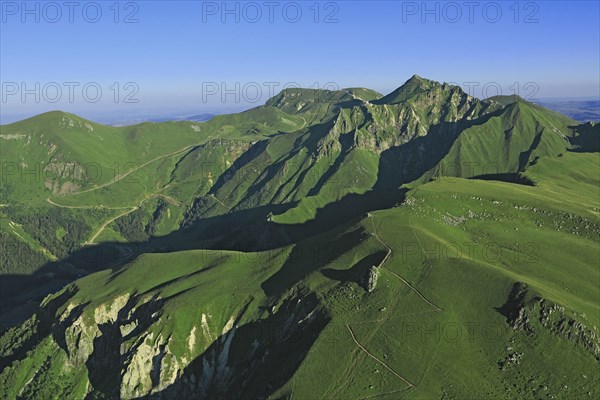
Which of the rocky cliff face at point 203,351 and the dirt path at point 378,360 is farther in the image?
the rocky cliff face at point 203,351

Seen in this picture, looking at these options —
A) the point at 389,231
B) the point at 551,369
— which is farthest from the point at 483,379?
the point at 389,231

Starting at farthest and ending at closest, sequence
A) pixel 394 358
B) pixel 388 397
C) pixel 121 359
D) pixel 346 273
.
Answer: pixel 121 359, pixel 346 273, pixel 394 358, pixel 388 397

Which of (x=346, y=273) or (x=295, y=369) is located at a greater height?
(x=346, y=273)

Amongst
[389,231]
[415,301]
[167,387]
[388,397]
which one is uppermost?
[389,231]

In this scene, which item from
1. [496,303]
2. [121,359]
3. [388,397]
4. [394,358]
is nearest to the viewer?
[388,397]

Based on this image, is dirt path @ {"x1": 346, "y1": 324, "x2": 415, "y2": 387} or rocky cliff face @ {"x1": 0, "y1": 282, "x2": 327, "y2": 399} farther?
rocky cliff face @ {"x1": 0, "y1": 282, "x2": 327, "y2": 399}

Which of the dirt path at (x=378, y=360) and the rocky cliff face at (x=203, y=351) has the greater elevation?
the dirt path at (x=378, y=360)

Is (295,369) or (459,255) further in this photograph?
(459,255)

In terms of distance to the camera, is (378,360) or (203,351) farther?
(203,351)

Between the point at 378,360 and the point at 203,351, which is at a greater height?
the point at 378,360

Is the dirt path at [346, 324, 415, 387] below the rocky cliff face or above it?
above

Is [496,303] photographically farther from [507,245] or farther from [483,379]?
[507,245]
